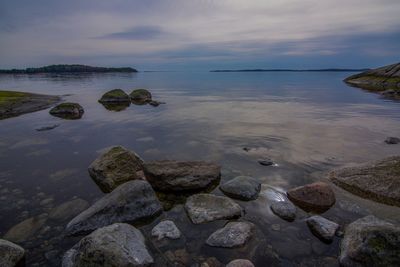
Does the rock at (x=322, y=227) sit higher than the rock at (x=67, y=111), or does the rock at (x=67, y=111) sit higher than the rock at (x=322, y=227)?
the rock at (x=67, y=111)

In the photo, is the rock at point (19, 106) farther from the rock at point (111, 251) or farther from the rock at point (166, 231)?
the rock at point (111, 251)

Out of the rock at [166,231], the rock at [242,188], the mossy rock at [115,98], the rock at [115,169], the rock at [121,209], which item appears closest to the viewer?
the rock at [166,231]

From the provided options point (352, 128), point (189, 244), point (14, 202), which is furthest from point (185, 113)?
point (189, 244)

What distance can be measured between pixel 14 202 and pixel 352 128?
20.6 metres

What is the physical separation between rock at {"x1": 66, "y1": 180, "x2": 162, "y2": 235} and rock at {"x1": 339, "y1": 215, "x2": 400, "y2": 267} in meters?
4.85

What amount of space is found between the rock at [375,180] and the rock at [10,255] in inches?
373

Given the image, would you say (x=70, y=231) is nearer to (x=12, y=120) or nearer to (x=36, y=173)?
(x=36, y=173)

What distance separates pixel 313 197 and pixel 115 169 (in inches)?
266

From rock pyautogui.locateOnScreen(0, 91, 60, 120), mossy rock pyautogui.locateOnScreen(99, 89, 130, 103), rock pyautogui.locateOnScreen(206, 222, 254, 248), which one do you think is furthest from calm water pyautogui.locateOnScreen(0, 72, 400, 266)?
mossy rock pyautogui.locateOnScreen(99, 89, 130, 103)

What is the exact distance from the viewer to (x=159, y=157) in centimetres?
1330

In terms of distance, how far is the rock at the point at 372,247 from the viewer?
5.21 m

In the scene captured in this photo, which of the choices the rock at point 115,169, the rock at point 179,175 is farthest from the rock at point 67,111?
the rock at point 179,175

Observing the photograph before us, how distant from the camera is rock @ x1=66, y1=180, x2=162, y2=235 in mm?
7008

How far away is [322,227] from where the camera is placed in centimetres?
677
